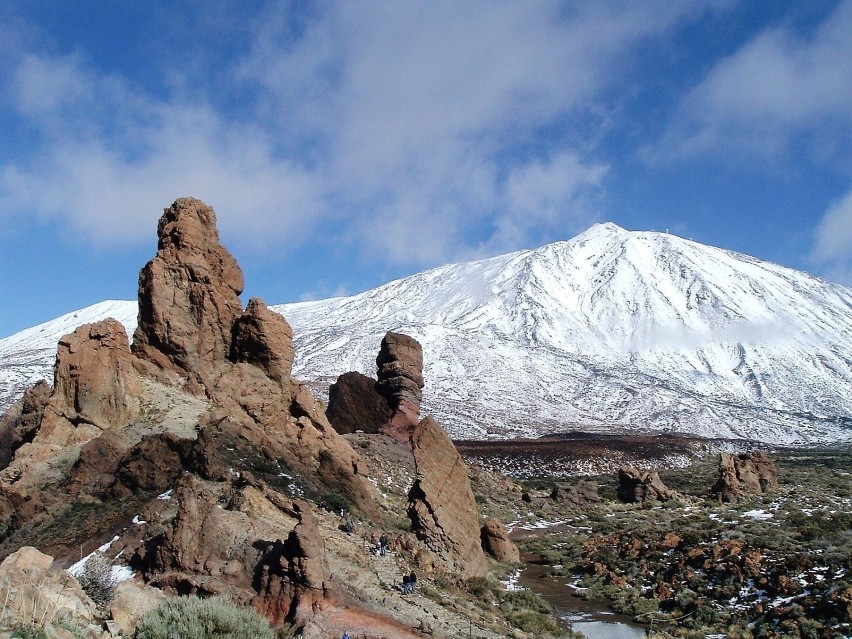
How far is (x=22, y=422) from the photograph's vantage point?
831 inches

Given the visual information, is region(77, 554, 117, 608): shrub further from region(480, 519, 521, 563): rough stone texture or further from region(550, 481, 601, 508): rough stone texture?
region(550, 481, 601, 508): rough stone texture

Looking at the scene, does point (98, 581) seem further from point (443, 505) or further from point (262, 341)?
point (262, 341)

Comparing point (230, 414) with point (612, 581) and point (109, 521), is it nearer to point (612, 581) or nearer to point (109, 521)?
point (109, 521)

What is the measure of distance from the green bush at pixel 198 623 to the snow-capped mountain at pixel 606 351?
74.2 metres

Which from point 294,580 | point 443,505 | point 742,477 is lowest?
point 294,580

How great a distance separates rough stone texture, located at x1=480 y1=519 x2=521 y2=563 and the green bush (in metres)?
13.8

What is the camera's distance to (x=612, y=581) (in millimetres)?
18641

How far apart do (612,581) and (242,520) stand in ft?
36.6

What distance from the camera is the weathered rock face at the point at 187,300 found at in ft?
69.1

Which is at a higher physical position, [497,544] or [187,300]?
[187,300]

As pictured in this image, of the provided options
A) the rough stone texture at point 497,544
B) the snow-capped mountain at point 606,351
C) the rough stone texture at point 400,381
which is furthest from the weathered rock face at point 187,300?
the snow-capped mountain at point 606,351

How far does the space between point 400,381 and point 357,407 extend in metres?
3.26

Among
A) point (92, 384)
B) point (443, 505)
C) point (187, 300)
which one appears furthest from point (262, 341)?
point (443, 505)

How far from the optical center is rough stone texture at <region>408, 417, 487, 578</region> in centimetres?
1717
